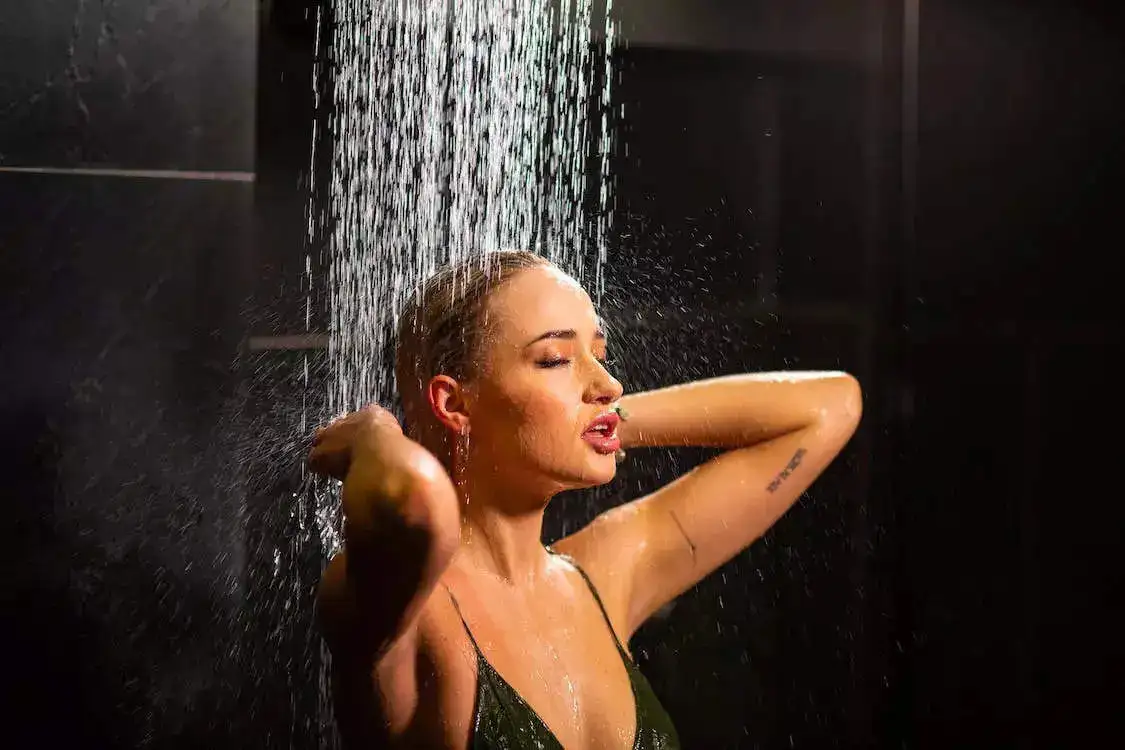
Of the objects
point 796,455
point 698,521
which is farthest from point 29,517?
point 796,455

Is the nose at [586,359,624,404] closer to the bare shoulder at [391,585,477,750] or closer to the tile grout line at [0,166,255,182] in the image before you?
the bare shoulder at [391,585,477,750]

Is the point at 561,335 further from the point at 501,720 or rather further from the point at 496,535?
the point at 501,720

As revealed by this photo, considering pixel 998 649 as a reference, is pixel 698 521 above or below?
above

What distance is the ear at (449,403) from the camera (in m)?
1.17

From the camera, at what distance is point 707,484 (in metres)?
1.36

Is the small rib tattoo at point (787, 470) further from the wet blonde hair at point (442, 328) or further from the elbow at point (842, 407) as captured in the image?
the wet blonde hair at point (442, 328)

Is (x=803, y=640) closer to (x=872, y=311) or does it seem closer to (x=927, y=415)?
(x=927, y=415)

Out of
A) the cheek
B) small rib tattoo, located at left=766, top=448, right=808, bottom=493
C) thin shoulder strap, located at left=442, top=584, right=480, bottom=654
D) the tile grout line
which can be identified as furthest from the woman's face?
the tile grout line

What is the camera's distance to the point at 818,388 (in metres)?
1.39

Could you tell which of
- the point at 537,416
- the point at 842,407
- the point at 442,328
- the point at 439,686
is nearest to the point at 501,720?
the point at 439,686

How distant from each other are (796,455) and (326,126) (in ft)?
3.34

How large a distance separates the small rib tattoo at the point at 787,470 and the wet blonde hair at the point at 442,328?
0.41m

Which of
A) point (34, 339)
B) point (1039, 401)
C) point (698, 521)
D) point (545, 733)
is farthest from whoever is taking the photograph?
point (1039, 401)

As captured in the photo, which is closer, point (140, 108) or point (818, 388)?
point (818, 388)
